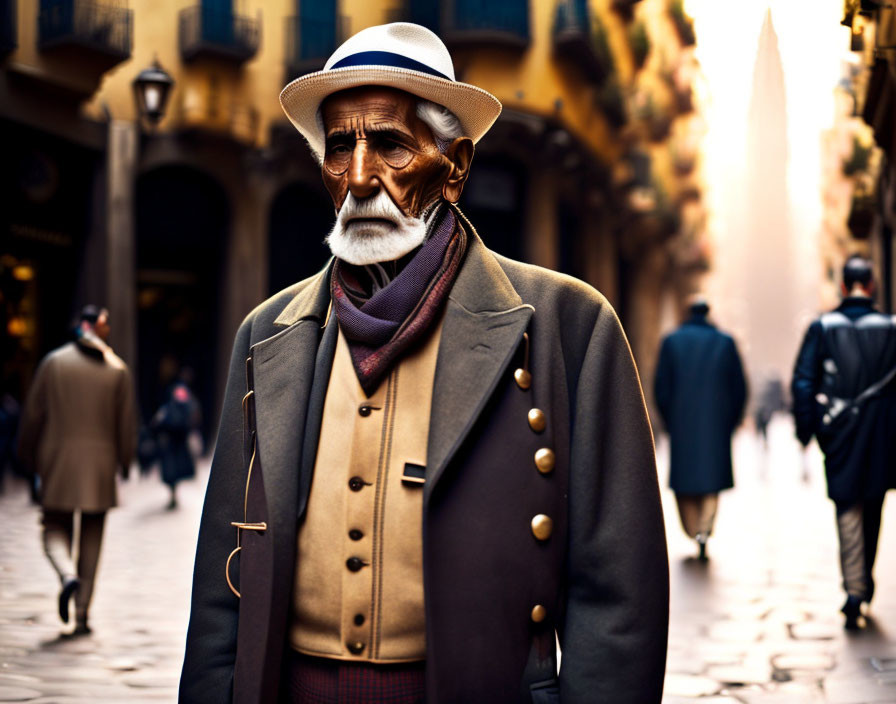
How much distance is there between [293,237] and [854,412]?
57.0 feet

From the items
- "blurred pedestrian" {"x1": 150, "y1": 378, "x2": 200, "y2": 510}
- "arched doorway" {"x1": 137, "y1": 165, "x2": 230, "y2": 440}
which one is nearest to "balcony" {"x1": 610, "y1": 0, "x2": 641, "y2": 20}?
"arched doorway" {"x1": 137, "y1": 165, "x2": 230, "y2": 440}

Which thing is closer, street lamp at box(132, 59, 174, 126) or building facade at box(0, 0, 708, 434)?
street lamp at box(132, 59, 174, 126)

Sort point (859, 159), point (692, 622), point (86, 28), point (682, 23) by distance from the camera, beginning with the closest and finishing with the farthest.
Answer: point (692, 622), point (86, 28), point (859, 159), point (682, 23)

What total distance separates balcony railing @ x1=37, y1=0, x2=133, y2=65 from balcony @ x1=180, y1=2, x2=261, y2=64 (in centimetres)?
194

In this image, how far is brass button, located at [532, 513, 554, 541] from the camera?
2219 millimetres

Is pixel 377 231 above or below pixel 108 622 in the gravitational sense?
above

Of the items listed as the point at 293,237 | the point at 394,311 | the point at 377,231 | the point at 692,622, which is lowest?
the point at 692,622

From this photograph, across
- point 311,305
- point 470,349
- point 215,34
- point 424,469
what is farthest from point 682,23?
point 424,469

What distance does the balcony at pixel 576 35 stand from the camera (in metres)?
21.7

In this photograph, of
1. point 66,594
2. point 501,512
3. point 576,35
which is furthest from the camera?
point 576,35

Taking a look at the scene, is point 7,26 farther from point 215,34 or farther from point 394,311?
point 394,311

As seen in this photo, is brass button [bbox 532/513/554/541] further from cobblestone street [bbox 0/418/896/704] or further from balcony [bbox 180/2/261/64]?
balcony [bbox 180/2/261/64]

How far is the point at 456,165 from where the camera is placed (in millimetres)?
2529

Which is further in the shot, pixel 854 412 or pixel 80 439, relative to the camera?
pixel 80 439
